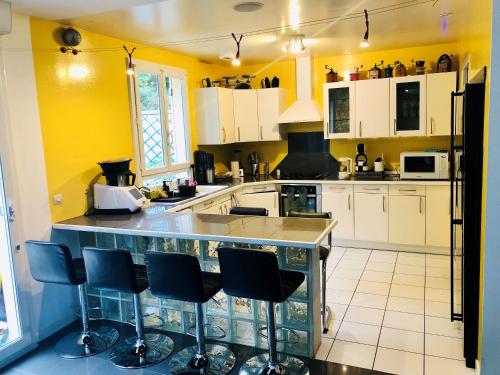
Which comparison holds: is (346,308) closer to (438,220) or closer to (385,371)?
(385,371)

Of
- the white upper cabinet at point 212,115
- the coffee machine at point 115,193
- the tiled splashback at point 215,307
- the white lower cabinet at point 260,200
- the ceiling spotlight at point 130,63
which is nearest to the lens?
the tiled splashback at point 215,307

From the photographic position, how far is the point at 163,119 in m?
4.77

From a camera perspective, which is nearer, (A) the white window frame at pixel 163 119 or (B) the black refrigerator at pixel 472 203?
(B) the black refrigerator at pixel 472 203

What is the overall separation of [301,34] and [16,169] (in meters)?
3.00

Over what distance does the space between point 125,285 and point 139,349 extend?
60cm

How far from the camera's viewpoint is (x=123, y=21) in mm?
3510

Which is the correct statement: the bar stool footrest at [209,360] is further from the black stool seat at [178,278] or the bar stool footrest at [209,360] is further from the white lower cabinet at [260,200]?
the white lower cabinet at [260,200]

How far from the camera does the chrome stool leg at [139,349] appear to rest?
2896mm

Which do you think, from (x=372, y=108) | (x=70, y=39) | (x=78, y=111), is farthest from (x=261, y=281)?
(x=372, y=108)

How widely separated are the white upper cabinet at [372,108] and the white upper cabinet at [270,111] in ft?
3.61

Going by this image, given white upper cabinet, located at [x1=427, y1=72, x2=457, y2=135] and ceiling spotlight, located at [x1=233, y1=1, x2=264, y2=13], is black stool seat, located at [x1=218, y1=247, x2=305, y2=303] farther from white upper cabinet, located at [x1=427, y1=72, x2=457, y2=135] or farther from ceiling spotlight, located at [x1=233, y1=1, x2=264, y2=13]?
white upper cabinet, located at [x1=427, y1=72, x2=457, y2=135]

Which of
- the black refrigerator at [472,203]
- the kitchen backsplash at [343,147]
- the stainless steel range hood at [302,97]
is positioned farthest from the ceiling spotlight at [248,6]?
the kitchen backsplash at [343,147]

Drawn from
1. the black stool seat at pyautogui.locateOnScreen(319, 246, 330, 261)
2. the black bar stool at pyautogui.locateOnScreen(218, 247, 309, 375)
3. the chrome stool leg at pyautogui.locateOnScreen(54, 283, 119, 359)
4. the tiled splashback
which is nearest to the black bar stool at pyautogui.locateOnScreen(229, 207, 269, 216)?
the tiled splashback

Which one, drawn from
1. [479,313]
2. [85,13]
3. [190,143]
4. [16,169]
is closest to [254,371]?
[479,313]
